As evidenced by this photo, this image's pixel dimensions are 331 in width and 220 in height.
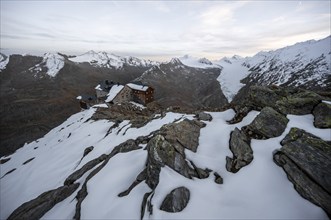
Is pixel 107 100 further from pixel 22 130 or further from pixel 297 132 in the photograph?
pixel 297 132

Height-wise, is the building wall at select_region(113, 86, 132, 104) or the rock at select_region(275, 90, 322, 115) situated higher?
the rock at select_region(275, 90, 322, 115)

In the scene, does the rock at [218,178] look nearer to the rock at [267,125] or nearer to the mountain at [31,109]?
the rock at [267,125]

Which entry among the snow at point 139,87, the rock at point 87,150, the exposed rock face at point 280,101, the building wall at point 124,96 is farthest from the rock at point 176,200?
the snow at point 139,87

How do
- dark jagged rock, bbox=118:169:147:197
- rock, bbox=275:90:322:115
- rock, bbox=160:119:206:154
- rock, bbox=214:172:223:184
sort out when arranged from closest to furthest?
rock, bbox=214:172:223:184 → dark jagged rock, bbox=118:169:147:197 → rock, bbox=160:119:206:154 → rock, bbox=275:90:322:115

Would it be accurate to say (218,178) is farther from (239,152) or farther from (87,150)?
(87,150)

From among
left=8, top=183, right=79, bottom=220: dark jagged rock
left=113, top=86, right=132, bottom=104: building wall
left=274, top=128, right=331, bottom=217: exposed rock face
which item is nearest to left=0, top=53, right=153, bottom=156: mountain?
left=113, top=86, right=132, bottom=104: building wall

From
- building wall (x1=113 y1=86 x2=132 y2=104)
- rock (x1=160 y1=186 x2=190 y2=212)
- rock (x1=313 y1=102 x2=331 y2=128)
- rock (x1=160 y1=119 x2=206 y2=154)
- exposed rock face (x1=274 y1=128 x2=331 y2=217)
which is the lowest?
building wall (x1=113 y1=86 x2=132 y2=104)

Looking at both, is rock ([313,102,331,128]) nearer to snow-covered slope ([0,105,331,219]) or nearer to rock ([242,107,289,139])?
snow-covered slope ([0,105,331,219])
